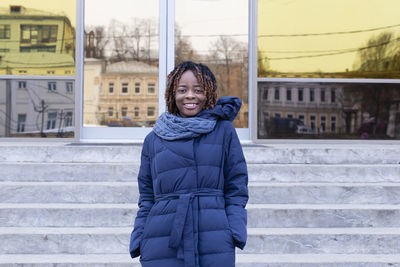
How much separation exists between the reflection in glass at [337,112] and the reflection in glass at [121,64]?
1.91 metres

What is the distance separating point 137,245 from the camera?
2146 millimetres

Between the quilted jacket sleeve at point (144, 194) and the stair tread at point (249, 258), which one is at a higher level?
the quilted jacket sleeve at point (144, 194)

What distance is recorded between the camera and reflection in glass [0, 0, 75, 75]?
6785 millimetres

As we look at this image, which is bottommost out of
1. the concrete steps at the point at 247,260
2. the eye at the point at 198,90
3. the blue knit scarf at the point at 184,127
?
the concrete steps at the point at 247,260

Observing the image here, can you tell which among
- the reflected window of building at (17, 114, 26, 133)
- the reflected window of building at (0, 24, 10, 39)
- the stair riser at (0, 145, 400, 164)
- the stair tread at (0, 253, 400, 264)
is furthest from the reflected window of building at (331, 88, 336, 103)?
the reflected window of building at (0, 24, 10, 39)

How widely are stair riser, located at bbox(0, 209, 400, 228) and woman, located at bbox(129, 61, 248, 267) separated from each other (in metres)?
2.05

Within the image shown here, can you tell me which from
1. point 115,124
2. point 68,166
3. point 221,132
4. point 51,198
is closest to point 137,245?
point 221,132

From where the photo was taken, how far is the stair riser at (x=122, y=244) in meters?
3.86

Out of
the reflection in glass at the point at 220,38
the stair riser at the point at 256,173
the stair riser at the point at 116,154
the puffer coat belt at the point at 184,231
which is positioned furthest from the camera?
the reflection in glass at the point at 220,38

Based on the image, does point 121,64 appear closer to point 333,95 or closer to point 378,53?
point 333,95

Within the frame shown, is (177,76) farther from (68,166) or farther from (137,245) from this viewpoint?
(68,166)

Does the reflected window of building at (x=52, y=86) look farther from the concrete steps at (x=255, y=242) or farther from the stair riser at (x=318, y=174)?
the stair riser at (x=318, y=174)

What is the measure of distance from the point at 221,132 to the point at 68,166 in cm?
308

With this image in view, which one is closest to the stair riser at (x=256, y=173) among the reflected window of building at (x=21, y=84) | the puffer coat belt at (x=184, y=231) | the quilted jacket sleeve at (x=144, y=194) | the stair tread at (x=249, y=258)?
the stair tread at (x=249, y=258)
